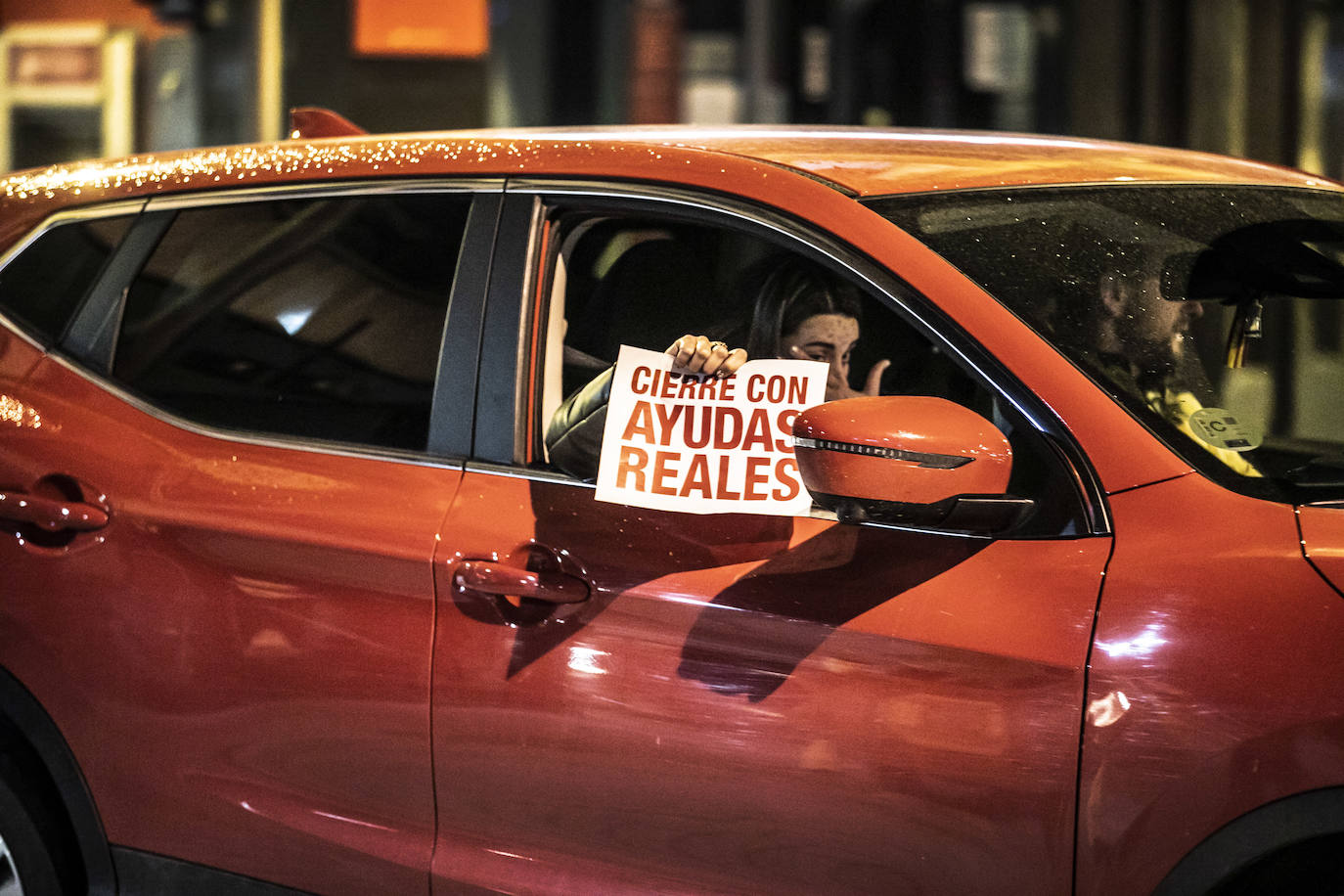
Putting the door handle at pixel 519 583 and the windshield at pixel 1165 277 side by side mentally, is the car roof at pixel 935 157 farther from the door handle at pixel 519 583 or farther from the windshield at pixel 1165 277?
the door handle at pixel 519 583

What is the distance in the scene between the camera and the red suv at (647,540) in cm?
179

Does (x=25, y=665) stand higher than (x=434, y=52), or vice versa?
(x=434, y=52)

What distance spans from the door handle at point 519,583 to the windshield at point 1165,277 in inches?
27.4

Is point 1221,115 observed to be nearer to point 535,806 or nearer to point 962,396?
point 962,396

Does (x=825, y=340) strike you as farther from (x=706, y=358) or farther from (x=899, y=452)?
(x=899, y=452)

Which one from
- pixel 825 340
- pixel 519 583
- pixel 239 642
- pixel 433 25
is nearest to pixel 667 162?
pixel 825 340

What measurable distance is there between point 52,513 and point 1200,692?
1.78 meters

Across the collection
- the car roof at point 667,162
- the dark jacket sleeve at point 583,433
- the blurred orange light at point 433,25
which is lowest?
the dark jacket sleeve at point 583,433

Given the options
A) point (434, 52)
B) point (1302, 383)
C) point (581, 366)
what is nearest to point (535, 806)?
point (581, 366)

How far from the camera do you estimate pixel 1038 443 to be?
191 centimetres

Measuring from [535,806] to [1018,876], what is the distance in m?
0.67

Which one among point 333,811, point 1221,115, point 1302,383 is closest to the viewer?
point 333,811

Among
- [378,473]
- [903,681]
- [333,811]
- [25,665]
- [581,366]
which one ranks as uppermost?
[581,366]

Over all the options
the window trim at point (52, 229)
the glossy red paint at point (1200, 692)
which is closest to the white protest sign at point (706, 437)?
the glossy red paint at point (1200, 692)
